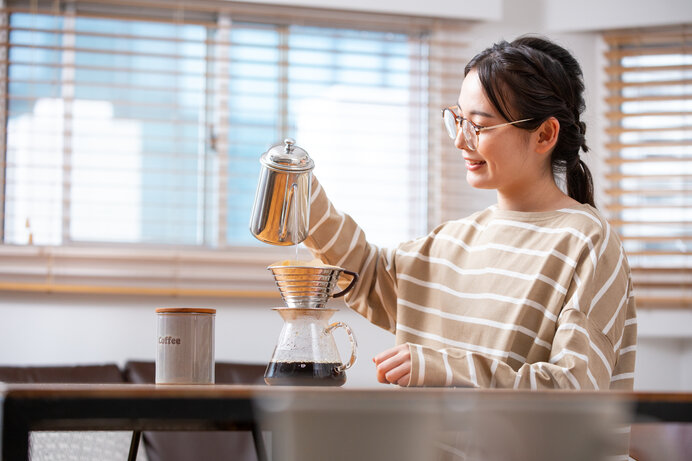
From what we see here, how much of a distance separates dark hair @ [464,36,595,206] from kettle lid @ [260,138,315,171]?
360 millimetres

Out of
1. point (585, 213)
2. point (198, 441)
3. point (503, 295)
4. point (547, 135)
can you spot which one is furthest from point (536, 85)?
point (198, 441)

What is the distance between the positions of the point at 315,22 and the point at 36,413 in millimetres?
2260

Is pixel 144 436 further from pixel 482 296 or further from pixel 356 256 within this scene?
pixel 482 296

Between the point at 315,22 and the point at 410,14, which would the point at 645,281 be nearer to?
the point at 410,14

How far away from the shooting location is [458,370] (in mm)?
1040

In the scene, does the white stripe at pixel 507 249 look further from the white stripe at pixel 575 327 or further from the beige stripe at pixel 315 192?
the beige stripe at pixel 315 192

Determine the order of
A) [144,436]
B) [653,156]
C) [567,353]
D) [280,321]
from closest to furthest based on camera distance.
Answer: [567,353], [144,436], [280,321], [653,156]

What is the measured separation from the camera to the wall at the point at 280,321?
8.10ft

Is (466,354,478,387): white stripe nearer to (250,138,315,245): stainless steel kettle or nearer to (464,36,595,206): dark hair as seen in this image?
(250,138,315,245): stainless steel kettle

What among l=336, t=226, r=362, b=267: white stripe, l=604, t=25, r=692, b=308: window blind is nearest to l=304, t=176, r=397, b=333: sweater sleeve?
l=336, t=226, r=362, b=267: white stripe

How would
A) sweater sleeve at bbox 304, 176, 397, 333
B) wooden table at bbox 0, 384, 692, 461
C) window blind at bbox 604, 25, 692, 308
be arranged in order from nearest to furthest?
wooden table at bbox 0, 384, 692, 461 → sweater sleeve at bbox 304, 176, 397, 333 → window blind at bbox 604, 25, 692, 308

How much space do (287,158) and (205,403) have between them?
575 mm

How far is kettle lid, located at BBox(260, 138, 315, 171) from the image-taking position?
119 cm

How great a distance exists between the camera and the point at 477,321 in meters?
1.36
